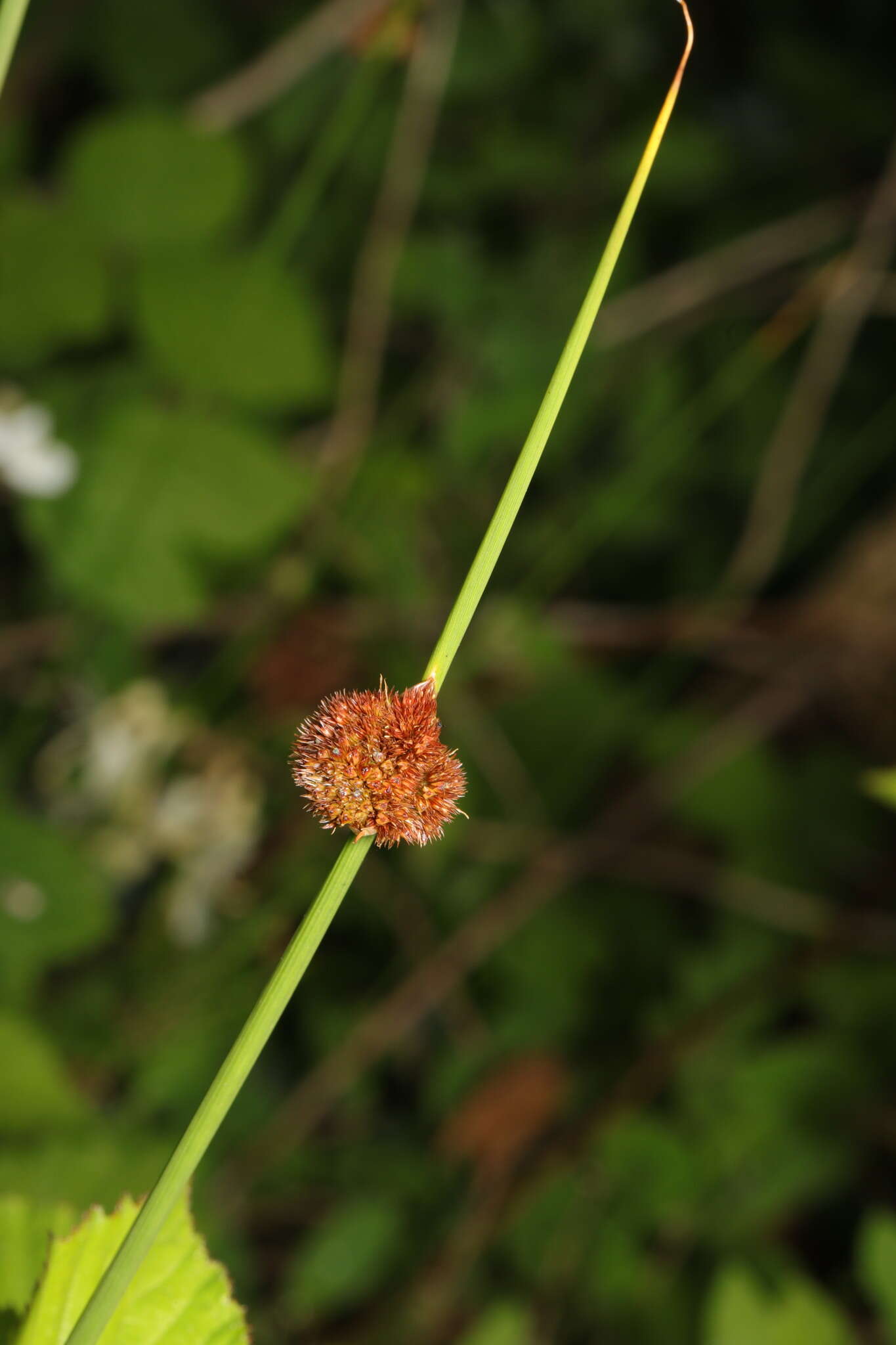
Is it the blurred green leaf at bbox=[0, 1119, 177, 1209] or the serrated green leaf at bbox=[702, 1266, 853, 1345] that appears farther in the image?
the serrated green leaf at bbox=[702, 1266, 853, 1345]

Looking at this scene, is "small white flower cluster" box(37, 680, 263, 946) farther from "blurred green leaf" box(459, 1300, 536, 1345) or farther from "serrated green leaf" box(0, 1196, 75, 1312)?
"serrated green leaf" box(0, 1196, 75, 1312)

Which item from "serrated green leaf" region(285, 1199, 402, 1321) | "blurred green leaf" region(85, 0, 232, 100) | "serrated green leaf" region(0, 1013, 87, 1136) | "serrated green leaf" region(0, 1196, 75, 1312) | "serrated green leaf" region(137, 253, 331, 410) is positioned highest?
"blurred green leaf" region(85, 0, 232, 100)

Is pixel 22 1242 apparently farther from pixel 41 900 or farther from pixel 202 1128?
pixel 41 900

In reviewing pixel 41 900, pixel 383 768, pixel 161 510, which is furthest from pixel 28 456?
pixel 383 768

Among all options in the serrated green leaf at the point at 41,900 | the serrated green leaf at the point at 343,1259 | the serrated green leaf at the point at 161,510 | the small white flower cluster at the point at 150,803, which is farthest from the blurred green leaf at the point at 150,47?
the serrated green leaf at the point at 343,1259

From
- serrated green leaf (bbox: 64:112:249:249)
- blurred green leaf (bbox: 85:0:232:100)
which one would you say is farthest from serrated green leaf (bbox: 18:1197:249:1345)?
blurred green leaf (bbox: 85:0:232:100)

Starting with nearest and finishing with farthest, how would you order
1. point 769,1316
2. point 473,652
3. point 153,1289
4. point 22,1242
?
point 153,1289 < point 22,1242 < point 769,1316 < point 473,652

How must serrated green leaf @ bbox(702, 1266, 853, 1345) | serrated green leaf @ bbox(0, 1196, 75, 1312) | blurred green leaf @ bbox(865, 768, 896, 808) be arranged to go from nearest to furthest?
serrated green leaf @ bbox(0, 1196, 75, 1312) < blurred green leaf @ bbox(865, 768, 896, 808) < serrated green leaf @ bbox(702, 1266, 853, 1345)
